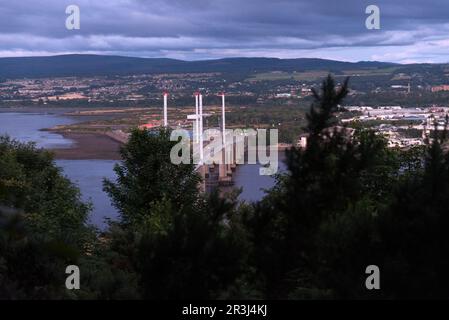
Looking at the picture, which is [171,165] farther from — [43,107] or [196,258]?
[43,107]

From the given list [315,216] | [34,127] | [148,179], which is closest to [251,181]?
[148,179]

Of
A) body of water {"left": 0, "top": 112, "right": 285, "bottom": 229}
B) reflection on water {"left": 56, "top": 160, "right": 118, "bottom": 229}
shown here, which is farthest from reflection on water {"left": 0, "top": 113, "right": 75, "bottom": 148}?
reflection on water {"left": 56, "top": 160, "right": 118, "bottom": 229}

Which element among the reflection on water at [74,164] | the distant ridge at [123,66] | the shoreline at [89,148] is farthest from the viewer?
the distant ridge at [123,66]

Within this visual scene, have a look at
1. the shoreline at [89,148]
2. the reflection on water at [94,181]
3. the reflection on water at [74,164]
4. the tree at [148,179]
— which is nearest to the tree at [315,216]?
the tree at [148,179]

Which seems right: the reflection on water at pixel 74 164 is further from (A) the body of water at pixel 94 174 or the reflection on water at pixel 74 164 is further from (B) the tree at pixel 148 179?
(B) the tree at pixel 148 179

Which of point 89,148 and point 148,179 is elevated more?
point 148,179
